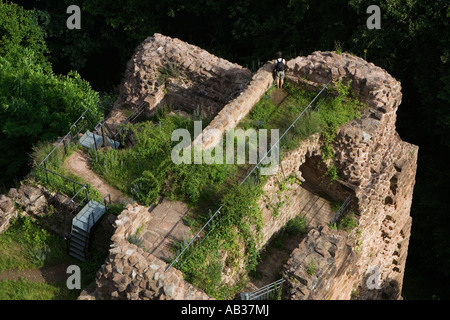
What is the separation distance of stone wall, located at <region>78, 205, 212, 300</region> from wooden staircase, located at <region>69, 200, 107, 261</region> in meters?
1.66

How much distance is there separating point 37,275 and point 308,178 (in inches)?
264

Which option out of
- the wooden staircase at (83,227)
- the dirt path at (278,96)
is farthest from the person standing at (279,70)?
the wooden staircase at (83,227)

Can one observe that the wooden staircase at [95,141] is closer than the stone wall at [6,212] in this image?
No

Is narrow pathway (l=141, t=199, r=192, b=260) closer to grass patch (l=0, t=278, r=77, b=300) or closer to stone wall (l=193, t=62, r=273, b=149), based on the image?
stone wall (l=193, t=62, r=273, b=149)

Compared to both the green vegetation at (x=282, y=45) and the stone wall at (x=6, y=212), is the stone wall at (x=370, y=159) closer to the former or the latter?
the green vegetation at (x=282, y=45)

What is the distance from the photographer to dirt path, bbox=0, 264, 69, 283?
15781mm

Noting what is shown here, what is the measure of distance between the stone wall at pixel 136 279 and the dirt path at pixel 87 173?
2.33m

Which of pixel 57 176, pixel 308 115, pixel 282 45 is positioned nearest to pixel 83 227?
pixel 57 176

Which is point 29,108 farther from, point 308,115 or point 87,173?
point 308,115

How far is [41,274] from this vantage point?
15.9 meters

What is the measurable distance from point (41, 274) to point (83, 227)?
4.48 ft

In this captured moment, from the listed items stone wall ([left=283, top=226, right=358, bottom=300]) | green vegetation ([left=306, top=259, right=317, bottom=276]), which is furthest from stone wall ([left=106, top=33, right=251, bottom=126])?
green vegetation ([left=306, top=259, right=317, bottom=276])

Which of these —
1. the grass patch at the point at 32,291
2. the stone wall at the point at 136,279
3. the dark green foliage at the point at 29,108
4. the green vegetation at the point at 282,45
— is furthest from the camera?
the green vegetation at the point at 282,45

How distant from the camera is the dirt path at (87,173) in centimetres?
1667
